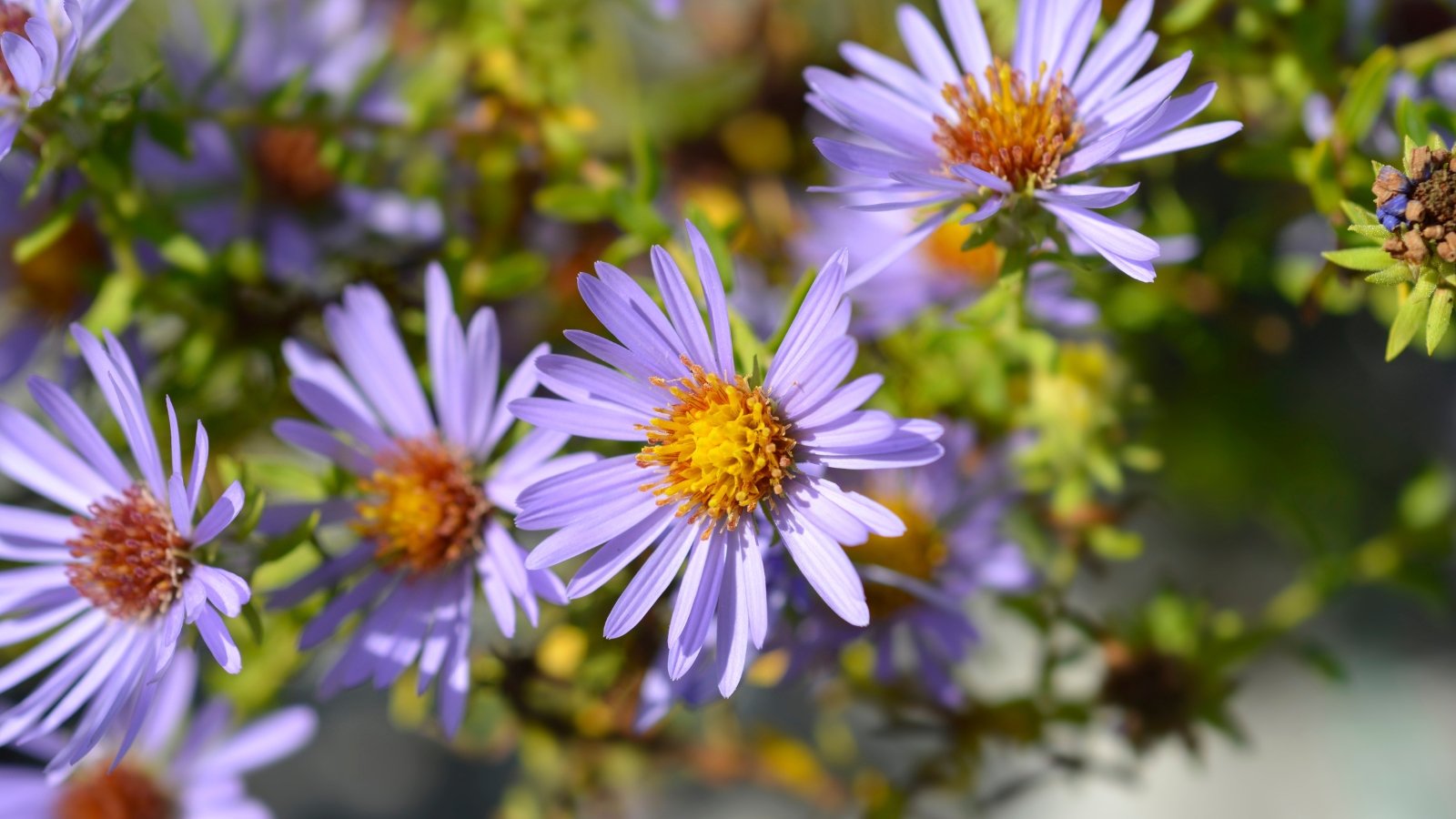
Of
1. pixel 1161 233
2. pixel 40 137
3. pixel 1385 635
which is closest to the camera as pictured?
pixel 40 137

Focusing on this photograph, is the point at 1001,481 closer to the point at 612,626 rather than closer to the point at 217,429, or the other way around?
the point at 612,626

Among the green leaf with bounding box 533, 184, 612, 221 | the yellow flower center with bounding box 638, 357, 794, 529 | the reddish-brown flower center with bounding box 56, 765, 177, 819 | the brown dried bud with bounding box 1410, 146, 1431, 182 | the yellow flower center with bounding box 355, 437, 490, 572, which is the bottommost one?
the reddish-brown flower center with bounding box 56, 765, 177, 819

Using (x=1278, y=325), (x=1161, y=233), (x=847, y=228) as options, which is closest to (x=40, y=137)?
(x=847, y=228)

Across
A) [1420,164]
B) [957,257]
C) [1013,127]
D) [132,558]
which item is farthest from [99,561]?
[1420,164]

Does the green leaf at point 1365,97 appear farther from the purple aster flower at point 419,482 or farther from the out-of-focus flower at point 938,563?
the purple aster flower at point 419,482

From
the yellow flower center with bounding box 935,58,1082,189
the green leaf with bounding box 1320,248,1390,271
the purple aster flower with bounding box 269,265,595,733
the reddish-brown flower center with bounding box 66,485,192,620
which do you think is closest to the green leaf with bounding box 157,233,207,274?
the purple aster flower with bounding box 269,265,595,733

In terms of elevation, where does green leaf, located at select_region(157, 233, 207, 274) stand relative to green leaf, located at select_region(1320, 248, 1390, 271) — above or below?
below

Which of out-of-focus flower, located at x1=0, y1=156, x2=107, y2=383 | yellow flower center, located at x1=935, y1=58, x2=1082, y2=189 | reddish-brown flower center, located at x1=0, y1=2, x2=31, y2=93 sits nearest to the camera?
yellow flower center, located at x1=935, y1=58, x2=1082, y2=189

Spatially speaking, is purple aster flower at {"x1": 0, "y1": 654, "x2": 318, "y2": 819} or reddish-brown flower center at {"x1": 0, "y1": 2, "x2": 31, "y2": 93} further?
purple aster flower at {"x1": 0, "y1": 654, "x2": 318, "y2": 819}

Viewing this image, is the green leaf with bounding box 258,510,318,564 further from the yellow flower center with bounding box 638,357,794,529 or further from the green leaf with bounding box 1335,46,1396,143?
the green leaf with bounding box 1335,46,1396,143
